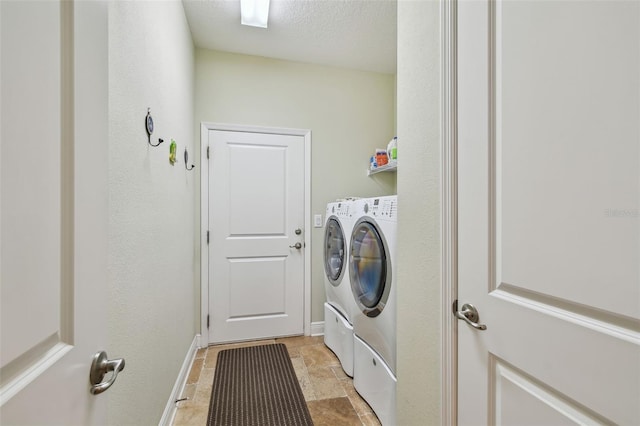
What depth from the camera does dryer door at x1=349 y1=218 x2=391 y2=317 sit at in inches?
58.6

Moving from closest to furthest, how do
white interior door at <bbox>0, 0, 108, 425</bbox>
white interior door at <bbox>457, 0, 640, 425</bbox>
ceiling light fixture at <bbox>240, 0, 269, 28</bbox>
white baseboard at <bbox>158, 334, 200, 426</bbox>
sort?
white interior door at <bbox>0, 0, 108, 425</bbox> → white interior door at <bbox>457, 0, 640, 425</bbox> → white baseboard at <bbox>158, 334, 200, 426</bbox> → ceiling light fixture at <bbox>240, 0, 269, 28</bbox>

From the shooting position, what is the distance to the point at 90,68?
0.54 meters

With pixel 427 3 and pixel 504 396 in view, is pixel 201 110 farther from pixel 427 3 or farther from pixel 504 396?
Result: pixel 504 396

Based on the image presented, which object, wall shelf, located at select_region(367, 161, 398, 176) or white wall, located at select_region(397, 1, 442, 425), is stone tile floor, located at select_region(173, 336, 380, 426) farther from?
wall shelf, located at select_region(367, 161, 398, 176)

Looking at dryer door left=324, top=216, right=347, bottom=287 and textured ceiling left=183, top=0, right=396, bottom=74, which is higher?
textured ceiling left=183, top=0, right=396, bottom=74

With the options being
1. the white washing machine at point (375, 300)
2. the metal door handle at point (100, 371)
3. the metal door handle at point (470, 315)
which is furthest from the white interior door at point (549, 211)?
the metal door handle at point (100, 371)

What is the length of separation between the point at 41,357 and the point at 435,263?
102 cm

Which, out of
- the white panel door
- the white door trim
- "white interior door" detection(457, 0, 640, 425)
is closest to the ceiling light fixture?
the white panel door

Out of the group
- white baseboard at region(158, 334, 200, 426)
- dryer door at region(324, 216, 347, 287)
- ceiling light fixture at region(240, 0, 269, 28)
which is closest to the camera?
white baseboard at region(158, 334, 200, 426)

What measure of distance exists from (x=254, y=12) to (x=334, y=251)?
6.19 ft

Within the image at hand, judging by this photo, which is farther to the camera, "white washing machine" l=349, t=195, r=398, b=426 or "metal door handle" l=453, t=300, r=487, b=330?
"white washing machine" l=349, t=195, r=398, b=426

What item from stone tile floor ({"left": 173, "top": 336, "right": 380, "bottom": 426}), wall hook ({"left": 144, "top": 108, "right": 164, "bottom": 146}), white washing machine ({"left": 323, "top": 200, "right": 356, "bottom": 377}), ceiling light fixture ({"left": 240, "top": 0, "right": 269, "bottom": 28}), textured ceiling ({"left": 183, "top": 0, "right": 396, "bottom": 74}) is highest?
textured ceiling ({"left": 183, "top": 0, "right": 396, "bottom": 74})

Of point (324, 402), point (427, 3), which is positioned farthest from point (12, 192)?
point (324, 402)

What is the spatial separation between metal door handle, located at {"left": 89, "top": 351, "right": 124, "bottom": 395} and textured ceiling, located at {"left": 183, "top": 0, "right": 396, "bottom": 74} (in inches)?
88.9
